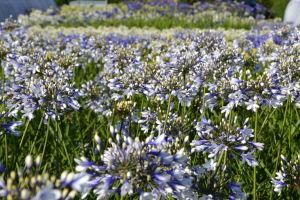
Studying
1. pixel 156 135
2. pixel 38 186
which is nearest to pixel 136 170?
pixel 38 186

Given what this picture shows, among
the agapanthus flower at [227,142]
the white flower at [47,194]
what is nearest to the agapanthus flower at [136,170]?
the white flower at [47,194]

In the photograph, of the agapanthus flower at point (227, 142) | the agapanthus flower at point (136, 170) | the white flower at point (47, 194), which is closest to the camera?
the white flower at point (47, 194)

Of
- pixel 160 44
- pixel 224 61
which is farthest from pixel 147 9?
pixel 224 61

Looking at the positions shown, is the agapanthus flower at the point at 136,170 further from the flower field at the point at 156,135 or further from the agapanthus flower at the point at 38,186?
the agapanthus flower at the point at 38,186

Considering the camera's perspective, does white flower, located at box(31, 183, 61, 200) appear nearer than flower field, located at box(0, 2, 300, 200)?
Yes

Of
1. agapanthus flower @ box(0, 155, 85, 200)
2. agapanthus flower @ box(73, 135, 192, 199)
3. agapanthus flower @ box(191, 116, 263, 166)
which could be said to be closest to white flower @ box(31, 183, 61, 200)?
agapanthus flower @ box(0, 155, 85, 200)

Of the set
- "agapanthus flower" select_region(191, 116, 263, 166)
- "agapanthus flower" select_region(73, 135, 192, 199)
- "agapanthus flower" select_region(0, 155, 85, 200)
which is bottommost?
"agapanthus flower" select_region(191, 116, 263, 166)

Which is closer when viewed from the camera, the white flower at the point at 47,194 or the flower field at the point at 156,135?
the white flower at the point at 47,194

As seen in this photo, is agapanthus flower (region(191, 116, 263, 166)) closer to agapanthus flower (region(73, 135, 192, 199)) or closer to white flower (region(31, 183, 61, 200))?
agapanthus flower (region(73, 135, 192, 199))

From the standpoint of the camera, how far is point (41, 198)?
41.2 inches

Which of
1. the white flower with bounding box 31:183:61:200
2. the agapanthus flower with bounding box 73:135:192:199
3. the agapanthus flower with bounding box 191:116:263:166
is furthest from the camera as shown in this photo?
the agapanthus flower with bounding box 191:116:263:166

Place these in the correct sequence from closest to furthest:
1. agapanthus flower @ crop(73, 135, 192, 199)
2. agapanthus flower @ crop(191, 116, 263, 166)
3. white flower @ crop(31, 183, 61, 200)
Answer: white flower @ crop(31, 183, 61, 200) → agapanthus flower @ crop(73, 135, 192, 199) → agapanthus flower @ crop(191, 116, 263, 166)

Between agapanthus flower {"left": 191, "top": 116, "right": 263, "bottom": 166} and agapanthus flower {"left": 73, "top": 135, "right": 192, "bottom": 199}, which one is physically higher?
agapanthus flower {"left": 73, "top": 135, "right": 192, "bottom": 199}

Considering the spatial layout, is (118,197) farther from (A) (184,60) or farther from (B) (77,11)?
(B) (77,11)
